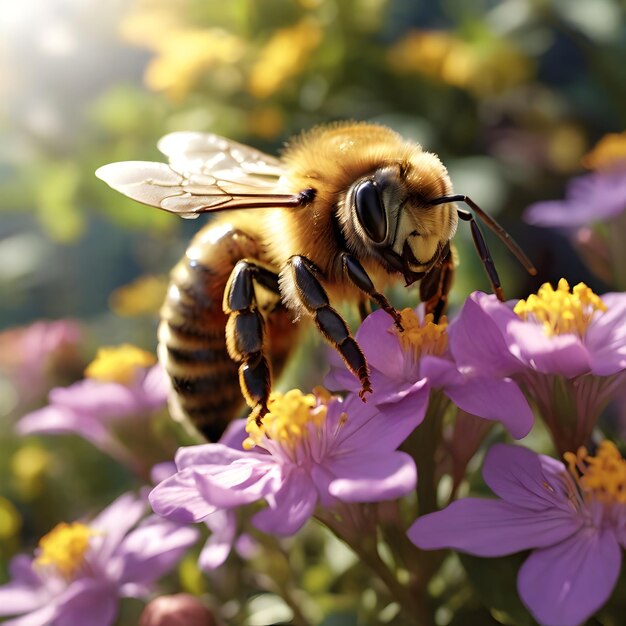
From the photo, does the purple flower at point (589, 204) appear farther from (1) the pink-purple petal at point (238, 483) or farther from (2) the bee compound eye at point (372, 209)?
(1) the pink-purple petal at point (238, 483)

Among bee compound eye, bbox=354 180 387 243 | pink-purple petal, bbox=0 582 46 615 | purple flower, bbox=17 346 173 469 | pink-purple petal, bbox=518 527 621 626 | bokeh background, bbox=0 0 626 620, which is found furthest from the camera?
bokeh background, bbox=0 0 626 620

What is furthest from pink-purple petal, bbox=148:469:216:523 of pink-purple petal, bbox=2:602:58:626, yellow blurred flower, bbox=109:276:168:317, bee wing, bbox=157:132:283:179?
yellow blurred flower, bbox=109:276:168:317

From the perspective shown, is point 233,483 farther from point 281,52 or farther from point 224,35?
point 224,35

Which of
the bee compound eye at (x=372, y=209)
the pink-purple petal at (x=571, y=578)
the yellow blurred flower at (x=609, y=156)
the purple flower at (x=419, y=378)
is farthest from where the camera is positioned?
the yellow blurred flower at (x=609, y=156)

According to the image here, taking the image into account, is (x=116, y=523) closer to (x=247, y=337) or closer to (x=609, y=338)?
(x=247, y=337)

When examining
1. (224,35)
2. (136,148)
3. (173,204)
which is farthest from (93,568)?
(224,35)

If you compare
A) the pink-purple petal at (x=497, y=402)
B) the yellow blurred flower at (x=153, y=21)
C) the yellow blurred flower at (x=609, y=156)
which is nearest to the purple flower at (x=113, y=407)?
the pink-purple petal at (x=497, y=402)

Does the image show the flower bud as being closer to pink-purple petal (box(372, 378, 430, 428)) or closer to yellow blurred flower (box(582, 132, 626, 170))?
pink-purple petal (box(372, 378, 430, 428))

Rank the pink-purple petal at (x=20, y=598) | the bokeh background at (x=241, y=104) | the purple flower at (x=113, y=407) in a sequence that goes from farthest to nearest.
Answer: the bokeh background at (x=241, y=104)
the purple flower at (x=113, y=407)
the pink-purple petal at (x=20, y=598)

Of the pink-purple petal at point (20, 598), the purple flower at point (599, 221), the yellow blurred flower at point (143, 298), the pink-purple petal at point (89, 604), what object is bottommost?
the yellow blurred flower at point (143, 298)
